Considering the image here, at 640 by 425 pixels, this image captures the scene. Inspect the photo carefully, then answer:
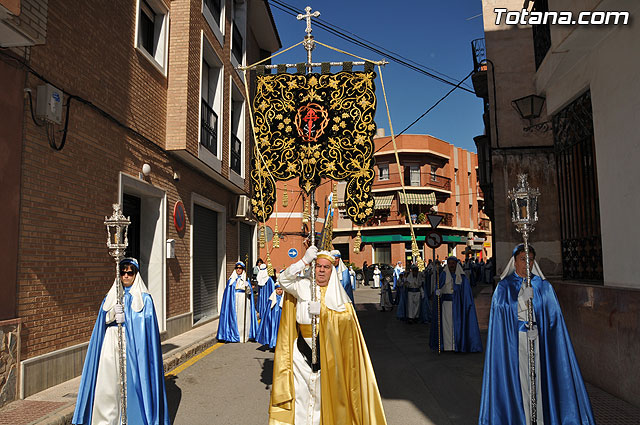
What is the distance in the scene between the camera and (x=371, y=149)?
21.1 ft

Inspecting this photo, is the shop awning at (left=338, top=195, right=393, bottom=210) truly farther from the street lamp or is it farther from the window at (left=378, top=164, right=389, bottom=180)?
the street lamp

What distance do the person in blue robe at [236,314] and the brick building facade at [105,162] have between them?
1.05 m

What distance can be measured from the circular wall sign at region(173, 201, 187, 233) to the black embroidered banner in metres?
4.99

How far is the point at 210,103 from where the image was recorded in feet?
46.5

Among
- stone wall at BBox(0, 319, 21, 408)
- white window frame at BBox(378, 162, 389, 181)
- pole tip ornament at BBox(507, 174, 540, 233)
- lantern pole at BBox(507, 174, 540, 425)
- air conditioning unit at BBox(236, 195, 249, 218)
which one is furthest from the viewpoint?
white window frame at BBox(378, 162, 389, 181)

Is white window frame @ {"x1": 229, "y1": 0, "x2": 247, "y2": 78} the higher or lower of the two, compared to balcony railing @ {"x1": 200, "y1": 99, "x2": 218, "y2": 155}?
higher

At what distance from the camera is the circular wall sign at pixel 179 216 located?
36.2 ft

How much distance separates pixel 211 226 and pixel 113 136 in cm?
650

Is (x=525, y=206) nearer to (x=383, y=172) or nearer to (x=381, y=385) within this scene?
(x=381, y=385)

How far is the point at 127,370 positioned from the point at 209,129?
8982mm

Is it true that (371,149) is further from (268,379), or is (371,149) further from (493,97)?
(493,97)

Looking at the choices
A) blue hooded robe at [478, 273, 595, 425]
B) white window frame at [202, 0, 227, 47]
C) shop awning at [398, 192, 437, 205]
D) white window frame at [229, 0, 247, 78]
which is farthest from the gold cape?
shop awning at [398, 192, 437, 205]

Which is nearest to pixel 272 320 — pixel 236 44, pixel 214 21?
pixel 214 21

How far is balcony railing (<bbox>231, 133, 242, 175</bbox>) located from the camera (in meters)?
15.8
